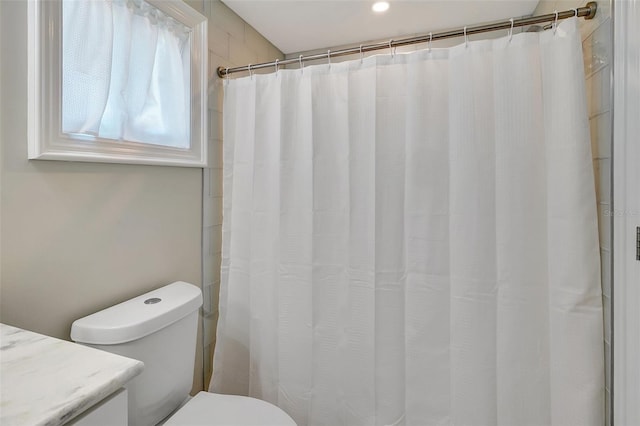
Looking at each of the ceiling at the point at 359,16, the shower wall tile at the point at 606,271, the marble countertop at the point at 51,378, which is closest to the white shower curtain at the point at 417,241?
the shower wall tile at the point at 606,271

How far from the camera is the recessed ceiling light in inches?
66.3

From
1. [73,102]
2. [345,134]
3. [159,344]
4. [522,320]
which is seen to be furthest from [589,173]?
[73,102]

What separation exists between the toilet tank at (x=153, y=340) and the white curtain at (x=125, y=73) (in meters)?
0.62

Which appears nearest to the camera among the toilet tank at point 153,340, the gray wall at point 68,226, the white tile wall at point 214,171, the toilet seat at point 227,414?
the gray wall at point 68,226

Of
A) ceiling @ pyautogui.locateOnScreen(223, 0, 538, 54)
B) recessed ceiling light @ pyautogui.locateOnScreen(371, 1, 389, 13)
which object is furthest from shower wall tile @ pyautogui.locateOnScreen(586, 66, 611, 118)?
recessed ceiling light @ pyautogui.locateOnScreen(371, 1, 389, 13)

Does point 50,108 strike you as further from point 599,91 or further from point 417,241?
point 599,91

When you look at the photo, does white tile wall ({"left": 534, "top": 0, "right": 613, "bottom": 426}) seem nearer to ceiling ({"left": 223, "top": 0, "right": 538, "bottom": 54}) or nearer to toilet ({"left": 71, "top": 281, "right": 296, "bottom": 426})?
ceiling ({"left": 223, "top": 0, "right": 538, "bottom": 54})

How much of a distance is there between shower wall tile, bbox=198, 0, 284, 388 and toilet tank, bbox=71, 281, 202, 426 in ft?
1.21

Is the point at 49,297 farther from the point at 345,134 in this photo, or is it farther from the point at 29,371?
the point at 345,134

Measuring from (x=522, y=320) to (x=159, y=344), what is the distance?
1.29 metres

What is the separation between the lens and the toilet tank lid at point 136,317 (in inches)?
41.0

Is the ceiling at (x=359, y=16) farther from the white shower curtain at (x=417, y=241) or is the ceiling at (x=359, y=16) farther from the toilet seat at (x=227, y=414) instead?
the toilet seat at (x=227, y=414)

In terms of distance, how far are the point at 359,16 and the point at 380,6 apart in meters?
0.14

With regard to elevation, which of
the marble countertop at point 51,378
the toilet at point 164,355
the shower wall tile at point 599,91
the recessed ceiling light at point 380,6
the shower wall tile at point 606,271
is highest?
the recessed ceiling light at point 380,6
